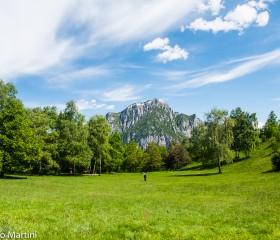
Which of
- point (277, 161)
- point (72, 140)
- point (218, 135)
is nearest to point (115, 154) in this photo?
point (72, 140)

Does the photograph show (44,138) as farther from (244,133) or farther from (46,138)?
(244,133)

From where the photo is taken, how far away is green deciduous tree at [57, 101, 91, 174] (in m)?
94.0

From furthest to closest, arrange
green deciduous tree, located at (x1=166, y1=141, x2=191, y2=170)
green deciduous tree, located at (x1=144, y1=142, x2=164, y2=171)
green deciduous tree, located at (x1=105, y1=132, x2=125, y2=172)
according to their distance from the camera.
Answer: green deciduous tree, located at (x1=166, y1=141, x2=191, y2=170), green deciduous tree, located at (x1=144, y1=142, x2=164, y2=171), green deciduous tree, located at (x1=105, y1=132, x2=125, y2=172)

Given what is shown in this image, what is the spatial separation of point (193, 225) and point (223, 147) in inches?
2830

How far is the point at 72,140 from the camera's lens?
94.7 meters

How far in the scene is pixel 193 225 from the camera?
2039 centimetres

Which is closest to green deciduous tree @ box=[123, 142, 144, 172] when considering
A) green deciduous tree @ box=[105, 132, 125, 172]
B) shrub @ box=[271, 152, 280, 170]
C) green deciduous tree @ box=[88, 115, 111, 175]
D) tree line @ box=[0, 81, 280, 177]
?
green deciduous tree @ box=[105, 132, 125, 172]

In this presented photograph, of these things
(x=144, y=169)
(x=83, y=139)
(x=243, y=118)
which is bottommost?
(x=144, y=169)

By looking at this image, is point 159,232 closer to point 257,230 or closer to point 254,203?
point 257,230

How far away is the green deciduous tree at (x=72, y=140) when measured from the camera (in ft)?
308

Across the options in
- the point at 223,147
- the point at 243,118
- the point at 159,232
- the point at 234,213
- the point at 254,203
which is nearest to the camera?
the point at 159,232

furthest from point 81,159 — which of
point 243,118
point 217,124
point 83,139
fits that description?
point 243,118

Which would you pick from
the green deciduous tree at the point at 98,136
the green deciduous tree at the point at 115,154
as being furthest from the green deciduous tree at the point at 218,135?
the green deciduous tree at the point at 115,154

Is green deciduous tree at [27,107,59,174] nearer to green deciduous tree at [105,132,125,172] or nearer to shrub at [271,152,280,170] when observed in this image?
green deciduous tree at [105,132,125,172]
